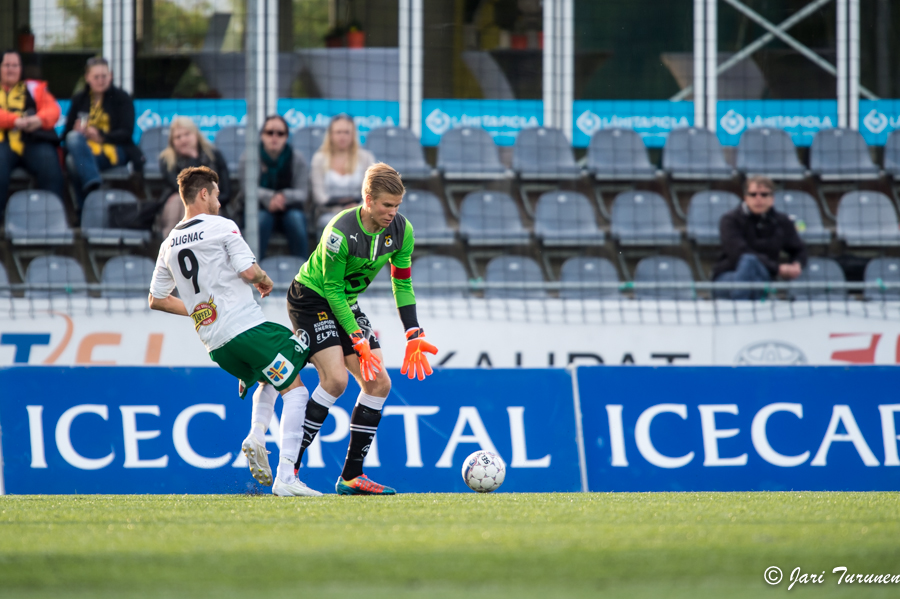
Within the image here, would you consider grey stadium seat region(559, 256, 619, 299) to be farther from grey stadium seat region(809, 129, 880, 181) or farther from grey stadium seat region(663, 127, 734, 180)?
grey stadium seat region(809, 129, 880, 181)

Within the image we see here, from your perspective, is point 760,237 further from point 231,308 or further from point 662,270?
point 231,308

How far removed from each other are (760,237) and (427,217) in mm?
3173

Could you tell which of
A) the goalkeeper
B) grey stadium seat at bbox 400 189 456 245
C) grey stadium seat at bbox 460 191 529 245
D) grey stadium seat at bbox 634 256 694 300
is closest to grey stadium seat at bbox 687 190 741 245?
grey stadium seat at bbox 634 256 694 300

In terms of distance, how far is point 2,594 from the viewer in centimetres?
251

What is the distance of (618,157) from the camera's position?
434 inches

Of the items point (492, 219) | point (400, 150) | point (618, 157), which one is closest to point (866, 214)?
point (618, 157)

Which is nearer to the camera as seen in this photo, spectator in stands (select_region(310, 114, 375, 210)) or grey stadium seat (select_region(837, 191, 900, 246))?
spectator in stands (select_region(310, 114, 375, 210))

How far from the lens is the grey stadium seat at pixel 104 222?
9.24 m

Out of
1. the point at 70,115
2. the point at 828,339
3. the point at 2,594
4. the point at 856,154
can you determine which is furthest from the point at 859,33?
the point at 2,594

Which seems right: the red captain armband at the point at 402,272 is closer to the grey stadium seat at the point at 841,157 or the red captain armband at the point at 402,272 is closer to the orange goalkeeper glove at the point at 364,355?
the orange goalkeeper glove at the point at 364,355

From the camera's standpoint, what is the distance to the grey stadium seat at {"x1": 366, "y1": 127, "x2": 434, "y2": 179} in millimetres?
10531

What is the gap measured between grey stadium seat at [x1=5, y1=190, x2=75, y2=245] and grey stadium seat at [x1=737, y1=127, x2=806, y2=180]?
7.02 metres

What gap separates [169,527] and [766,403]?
427 centimetres

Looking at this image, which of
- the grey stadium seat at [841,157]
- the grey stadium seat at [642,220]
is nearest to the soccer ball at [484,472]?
the grey stadium seat at [642,220]
